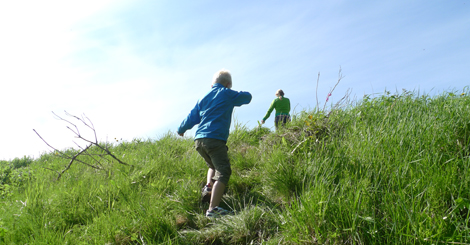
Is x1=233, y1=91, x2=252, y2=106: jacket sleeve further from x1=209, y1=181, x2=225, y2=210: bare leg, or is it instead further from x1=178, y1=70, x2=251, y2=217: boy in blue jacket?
x1=209, y1=181, x2=225, y2=210: bare leg

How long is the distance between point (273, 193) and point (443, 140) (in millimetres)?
A: 2092

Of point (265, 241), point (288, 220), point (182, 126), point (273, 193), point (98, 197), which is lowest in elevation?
point (265, 241)

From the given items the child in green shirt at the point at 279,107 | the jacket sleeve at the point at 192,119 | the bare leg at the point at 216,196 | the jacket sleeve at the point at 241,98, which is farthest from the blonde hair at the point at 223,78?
the child in green shirt at the point at 279,107

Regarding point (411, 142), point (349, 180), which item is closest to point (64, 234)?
point (349, 180)

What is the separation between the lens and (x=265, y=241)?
2857 mm

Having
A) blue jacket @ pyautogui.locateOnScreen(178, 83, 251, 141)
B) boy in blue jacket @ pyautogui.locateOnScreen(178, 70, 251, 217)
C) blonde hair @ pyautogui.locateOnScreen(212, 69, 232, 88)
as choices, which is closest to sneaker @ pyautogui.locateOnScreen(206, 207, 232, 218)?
boy in blue jacket @ pyautogui.locateOnScreen(178, 70, 251, 217)

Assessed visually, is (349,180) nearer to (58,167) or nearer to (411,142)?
(411,142)

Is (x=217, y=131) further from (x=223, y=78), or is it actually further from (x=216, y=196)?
(x=223, y=78)

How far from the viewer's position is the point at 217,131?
3828mm

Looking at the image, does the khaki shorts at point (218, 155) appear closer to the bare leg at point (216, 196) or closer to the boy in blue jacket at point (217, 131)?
the boy in blue jacket at point (217, 131)

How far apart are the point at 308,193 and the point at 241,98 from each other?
5.82 ft

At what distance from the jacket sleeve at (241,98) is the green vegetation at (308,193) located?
2.78 ft

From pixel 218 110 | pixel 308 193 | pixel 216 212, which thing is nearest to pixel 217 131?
pixel 218 110

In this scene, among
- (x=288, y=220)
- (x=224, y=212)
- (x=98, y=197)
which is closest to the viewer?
(x=288, y=220)
